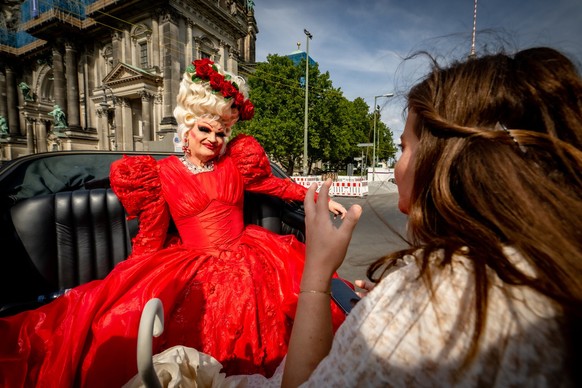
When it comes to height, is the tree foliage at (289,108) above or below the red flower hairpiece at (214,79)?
above

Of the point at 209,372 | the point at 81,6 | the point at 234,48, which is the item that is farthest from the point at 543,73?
the point at 81,6

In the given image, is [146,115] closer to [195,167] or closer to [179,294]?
[195,167]

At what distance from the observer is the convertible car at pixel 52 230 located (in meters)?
1.84

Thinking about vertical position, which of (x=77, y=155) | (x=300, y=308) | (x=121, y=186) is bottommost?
(x=300, y=308)

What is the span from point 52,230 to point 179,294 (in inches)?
49.2

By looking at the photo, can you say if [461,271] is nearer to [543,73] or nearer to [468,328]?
[468,328]

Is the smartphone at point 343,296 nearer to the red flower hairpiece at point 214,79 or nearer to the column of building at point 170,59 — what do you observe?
the red flower hairpiece at point 214,79

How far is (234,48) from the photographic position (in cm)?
2395

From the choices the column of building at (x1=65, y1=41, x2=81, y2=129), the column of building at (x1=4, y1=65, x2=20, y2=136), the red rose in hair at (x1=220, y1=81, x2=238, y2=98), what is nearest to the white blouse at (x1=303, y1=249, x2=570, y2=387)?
the red rose in hair at (x1=220, y1=81, x2=238, y2=98)

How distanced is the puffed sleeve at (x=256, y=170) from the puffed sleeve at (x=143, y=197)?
2.15 ft

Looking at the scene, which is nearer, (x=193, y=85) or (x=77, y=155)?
(x=193, y=85)

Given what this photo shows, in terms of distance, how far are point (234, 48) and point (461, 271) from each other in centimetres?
2728

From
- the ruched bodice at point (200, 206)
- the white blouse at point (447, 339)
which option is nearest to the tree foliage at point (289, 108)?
the ruched bodice at point (200, 206)

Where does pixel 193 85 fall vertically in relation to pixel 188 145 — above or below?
above
